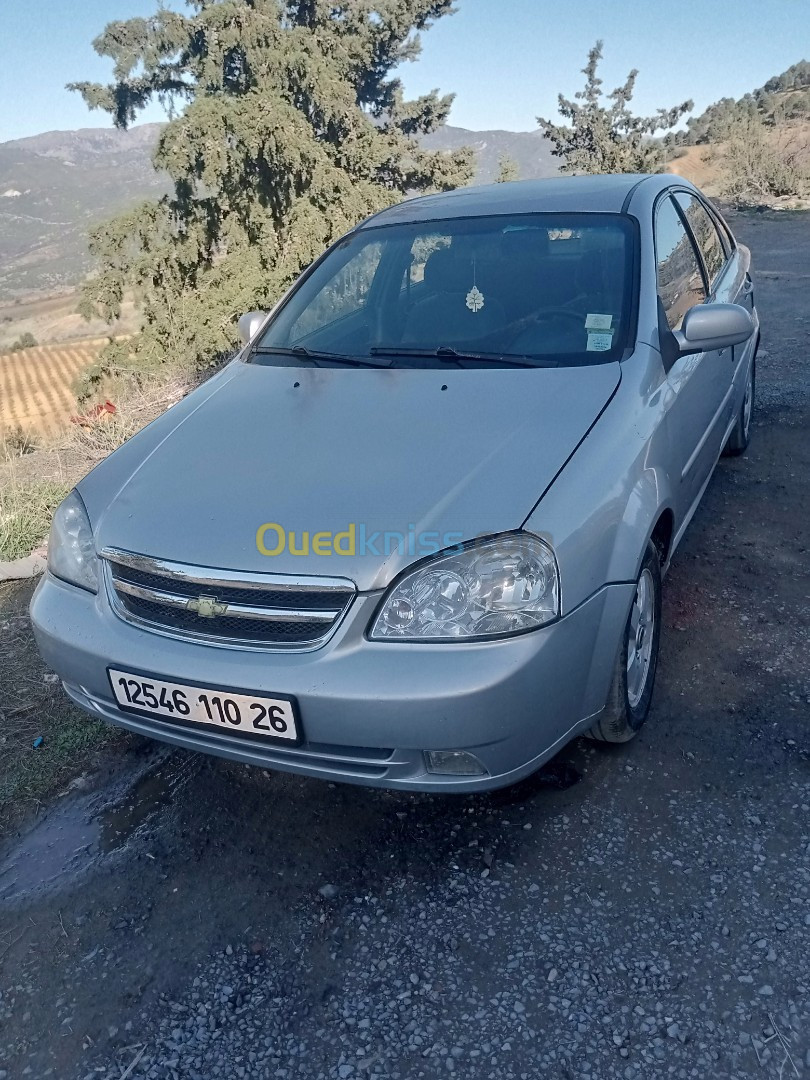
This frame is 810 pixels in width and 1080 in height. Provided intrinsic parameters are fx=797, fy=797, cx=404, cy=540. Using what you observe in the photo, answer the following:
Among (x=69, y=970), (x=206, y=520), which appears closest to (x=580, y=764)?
(x=206, y=520)

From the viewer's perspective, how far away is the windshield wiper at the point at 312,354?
2.72 meters

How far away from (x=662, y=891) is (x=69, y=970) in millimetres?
1428

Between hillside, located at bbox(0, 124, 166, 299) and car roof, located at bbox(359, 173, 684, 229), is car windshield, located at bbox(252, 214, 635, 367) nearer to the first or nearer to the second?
car roof, located at bbox(359, 173, 684, 229)

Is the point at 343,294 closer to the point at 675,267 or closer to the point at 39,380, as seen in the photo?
the point at 675,267

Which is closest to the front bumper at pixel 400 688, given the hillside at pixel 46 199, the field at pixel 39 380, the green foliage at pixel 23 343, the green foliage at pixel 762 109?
the field at pixel 39 380

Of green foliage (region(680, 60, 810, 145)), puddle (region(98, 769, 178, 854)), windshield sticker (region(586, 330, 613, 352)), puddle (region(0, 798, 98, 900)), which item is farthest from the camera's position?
green foliage (region(680, 60, 810, 145))

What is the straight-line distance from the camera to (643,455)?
227 cm

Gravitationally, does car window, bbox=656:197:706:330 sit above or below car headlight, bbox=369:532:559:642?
above

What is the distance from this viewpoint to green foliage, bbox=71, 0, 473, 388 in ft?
43.6

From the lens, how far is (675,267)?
9.98 ft

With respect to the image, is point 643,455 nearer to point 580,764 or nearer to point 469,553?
point 469,553

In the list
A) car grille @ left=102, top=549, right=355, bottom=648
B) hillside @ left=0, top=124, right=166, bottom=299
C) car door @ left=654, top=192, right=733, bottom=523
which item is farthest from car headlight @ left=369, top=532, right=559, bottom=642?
hillside @ left=0, top=124, right=166, bottom=299

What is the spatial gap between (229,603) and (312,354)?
1.29m

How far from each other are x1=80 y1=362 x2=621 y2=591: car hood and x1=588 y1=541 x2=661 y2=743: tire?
506 mm
